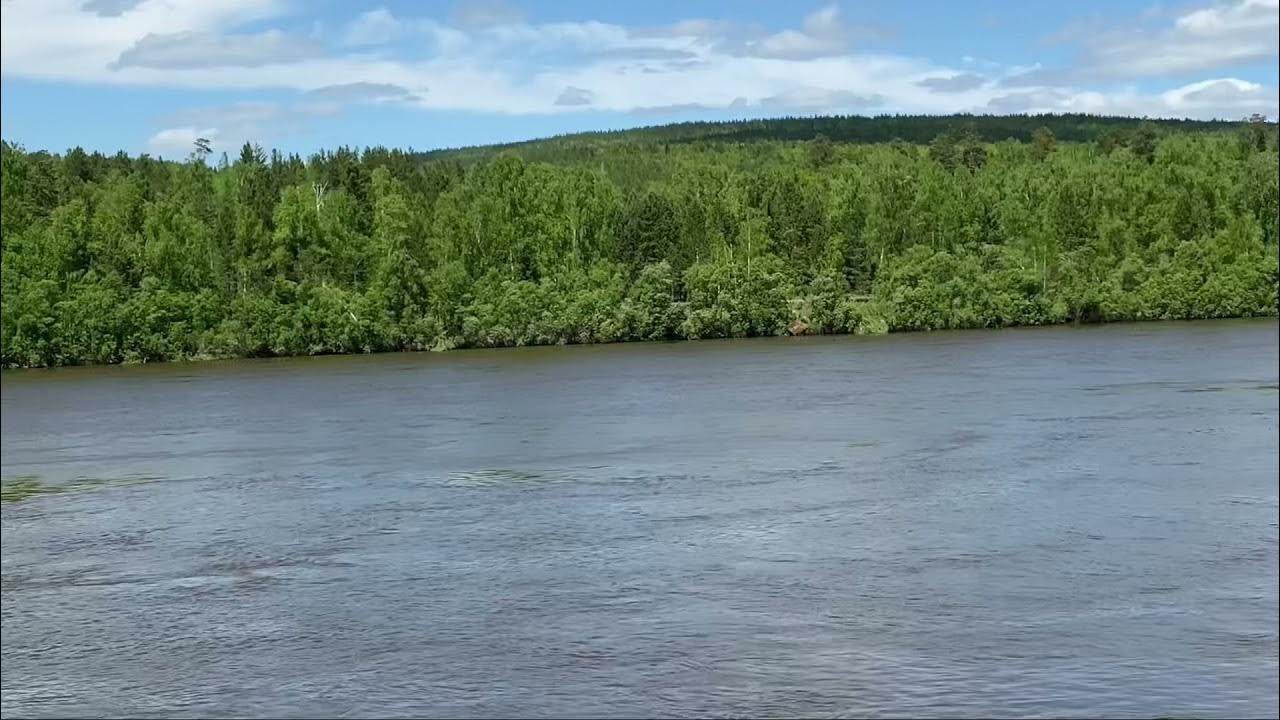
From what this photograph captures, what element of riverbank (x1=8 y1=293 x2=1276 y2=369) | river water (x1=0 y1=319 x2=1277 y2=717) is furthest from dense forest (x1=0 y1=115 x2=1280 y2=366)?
river water (x1=0 y1=319 x2=1277 y2=717)

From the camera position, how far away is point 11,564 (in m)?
20.9

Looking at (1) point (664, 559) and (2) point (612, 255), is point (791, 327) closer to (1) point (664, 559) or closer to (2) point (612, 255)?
(2) point (612, 255)

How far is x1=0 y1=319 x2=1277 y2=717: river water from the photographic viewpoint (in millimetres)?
14594

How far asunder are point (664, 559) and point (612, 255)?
210ft

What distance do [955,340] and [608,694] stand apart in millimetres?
54717

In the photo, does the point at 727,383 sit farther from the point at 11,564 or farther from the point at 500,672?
the point at 500,672

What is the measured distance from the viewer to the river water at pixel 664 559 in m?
14.6

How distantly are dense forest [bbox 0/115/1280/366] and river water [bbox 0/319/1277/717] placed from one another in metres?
31.5

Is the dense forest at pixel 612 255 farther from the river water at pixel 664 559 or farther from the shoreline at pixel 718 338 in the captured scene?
the river water at pixel 664 559

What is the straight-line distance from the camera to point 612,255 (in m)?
83.4

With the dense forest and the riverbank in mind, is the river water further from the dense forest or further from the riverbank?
the riverbank

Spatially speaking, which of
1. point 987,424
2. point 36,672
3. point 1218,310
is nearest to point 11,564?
point 36,672

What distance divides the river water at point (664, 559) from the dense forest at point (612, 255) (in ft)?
103

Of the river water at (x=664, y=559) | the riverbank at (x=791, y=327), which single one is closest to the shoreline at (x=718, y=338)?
the riverbank at (x=791, y=327)
